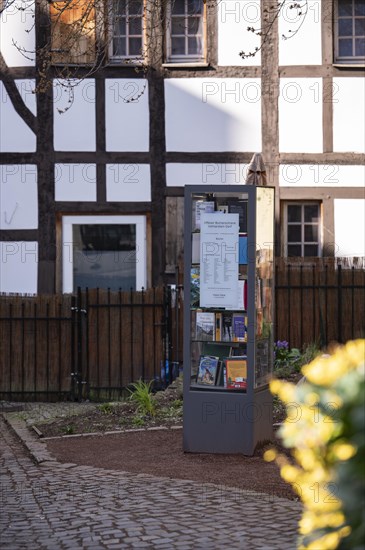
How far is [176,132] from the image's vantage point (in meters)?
16.4

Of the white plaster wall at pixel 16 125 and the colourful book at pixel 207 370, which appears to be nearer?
the colourful book at pixel 207 370

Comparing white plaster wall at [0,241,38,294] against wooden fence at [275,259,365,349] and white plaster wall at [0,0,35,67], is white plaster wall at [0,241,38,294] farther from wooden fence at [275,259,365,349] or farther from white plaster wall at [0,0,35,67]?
wooden fence at [275,259,365,349]

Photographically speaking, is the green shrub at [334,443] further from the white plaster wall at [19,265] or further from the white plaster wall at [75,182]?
the white plaster wall at [19,265]

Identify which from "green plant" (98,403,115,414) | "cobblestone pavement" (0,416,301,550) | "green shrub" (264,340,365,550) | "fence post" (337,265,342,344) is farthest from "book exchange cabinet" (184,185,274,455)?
"green shrub" (264,340,365,550)

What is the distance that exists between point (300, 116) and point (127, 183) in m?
2.85

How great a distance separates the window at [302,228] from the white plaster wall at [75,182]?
3.08m

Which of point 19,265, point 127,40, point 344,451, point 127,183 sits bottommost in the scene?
point 344,451

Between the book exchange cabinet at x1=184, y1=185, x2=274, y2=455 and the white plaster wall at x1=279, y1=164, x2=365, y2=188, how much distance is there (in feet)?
23.1

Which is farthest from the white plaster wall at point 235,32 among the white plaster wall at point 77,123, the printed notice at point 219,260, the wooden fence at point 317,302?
the printed notice at point 219,260

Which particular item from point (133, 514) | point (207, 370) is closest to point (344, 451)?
point (133, 514)

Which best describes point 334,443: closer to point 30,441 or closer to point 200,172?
point 30,441

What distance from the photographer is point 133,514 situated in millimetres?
6852

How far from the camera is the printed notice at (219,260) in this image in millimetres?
9312

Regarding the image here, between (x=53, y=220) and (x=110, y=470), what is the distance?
821 cm
